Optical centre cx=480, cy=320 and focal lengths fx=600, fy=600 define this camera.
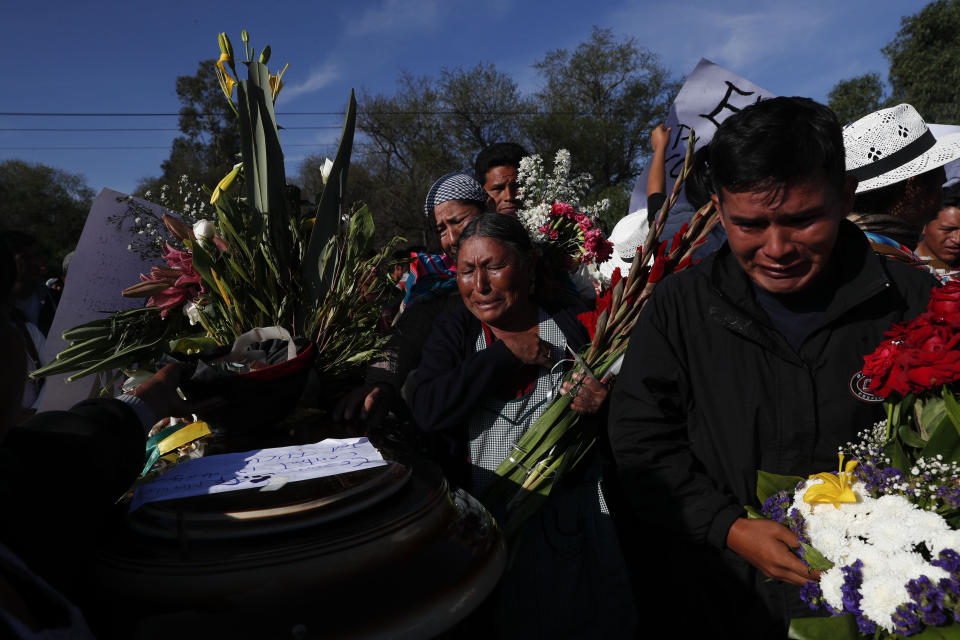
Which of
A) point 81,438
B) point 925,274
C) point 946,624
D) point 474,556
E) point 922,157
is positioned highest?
point 922,157

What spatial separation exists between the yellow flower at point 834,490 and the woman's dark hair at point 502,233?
1245 mm

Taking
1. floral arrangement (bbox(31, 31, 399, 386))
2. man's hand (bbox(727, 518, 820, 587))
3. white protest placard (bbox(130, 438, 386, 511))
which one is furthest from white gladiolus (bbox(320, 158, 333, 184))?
man's hand (bbox(727, 518, 820, 587))

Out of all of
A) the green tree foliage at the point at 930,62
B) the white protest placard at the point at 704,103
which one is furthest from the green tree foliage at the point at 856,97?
the white protest placard at the point at 704,103

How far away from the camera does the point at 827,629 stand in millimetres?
1129

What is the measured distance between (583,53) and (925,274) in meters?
36.2

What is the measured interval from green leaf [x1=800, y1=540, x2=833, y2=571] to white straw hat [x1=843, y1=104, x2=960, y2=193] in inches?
64.7

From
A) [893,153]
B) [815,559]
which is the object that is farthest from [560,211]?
[815,559]

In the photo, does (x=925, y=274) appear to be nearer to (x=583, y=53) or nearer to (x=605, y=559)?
(x=605, y=559)

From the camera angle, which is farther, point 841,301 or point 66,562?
point 841,301

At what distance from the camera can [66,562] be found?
0.89 m

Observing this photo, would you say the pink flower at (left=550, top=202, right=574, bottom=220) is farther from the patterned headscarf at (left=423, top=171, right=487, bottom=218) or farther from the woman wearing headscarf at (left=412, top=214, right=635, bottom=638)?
the woman wearing headscarf at (left=412, top=214, right=635, bottom=638)

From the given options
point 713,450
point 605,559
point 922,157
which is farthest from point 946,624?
point 922,157

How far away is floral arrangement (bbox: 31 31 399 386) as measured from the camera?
179 centimetres

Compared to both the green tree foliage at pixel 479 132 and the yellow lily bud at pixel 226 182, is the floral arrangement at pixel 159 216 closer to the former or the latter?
the yellow lily bud at pixel 226 182
